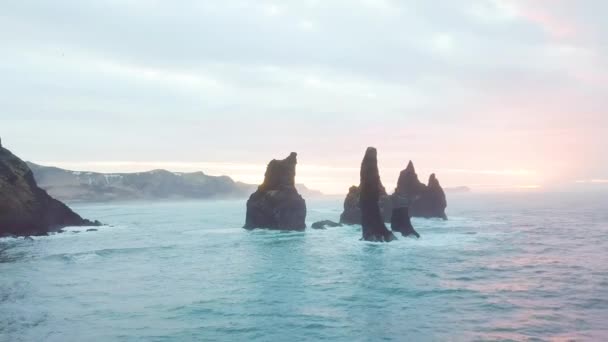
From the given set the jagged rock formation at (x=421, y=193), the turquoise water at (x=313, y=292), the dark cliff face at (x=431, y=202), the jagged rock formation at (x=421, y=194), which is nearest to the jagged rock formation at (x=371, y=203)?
the turquoise water at (x=313, y=292)

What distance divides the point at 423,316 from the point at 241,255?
34.0 m

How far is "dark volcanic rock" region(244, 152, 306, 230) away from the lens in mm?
86375

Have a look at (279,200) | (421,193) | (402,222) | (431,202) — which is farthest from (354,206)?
(402,222)

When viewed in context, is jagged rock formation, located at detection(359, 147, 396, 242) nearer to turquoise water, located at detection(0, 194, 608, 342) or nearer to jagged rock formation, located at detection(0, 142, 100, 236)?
turquoise water, located at detection(0, 194, 608, 342)

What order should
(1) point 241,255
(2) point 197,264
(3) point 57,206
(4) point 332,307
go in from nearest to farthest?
1. (4) point 332,307
2. (2) point 197,264
3. (1) point 241,255
4. (3) point 57,206

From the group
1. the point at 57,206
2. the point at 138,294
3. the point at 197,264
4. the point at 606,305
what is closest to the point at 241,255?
the point at 197,264

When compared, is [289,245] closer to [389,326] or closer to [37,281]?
[37,281]

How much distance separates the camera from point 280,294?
113 feet

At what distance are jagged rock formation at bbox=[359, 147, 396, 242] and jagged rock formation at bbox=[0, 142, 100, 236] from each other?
2304 inches

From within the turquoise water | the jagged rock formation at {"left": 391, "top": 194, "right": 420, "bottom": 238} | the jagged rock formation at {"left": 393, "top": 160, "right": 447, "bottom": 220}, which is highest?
the jagged rock formation at {"left": 393, "top": 160, "right": 447, "bottom": 220}

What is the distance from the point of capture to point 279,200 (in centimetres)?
8581

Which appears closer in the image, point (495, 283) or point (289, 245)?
point (495, 283)

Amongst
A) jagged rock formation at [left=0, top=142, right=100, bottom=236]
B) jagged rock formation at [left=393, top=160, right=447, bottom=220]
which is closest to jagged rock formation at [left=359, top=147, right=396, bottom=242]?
jagged rock formation at [left=393, top=160, right=447, bottom=220]

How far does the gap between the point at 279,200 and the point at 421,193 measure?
4363cm
